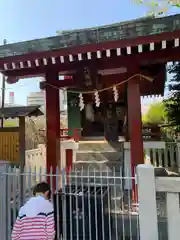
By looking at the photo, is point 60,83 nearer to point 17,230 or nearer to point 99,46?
point 99,46

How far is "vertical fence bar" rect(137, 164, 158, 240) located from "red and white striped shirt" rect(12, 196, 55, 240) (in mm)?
1251

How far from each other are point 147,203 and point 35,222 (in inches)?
58.5

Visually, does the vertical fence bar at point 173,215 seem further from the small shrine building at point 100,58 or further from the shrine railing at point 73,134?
the shrine railing at point 73,134

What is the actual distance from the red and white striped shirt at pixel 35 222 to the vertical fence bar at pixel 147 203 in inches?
49.2

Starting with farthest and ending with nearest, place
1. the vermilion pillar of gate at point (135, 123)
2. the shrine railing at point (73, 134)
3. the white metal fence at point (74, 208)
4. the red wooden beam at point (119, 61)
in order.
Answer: the shrine railing at point (73, 134)
the vermilion pillar of gate at point (135, 123)
the red wooden beam at point (119, 61)
the white metal fence at point (74, 208)

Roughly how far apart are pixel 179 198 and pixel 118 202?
Answer: 2.36 metres

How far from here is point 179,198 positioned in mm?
2889

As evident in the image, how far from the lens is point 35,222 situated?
98.6 inches

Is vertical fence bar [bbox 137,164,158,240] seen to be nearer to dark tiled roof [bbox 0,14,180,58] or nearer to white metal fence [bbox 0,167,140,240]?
white metal fence [bbox 0,167,140,240]

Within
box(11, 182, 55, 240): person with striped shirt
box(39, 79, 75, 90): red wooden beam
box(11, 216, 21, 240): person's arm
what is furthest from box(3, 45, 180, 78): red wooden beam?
box(11, 216, 21, 240): person's arm

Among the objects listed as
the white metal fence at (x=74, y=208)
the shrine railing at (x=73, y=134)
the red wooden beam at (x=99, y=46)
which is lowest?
the white metal fence at (x=74, y=208)

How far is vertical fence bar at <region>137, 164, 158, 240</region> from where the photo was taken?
2.81 meters

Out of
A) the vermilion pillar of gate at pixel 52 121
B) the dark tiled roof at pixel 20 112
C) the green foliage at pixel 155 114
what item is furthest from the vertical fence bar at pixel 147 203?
the green foliage at pixel 155 114

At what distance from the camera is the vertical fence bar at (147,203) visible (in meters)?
2.81
